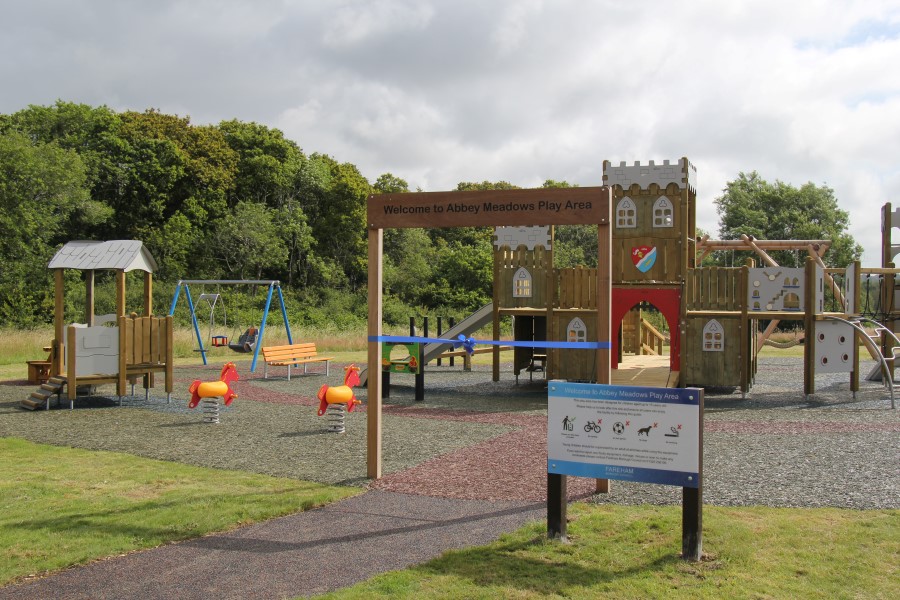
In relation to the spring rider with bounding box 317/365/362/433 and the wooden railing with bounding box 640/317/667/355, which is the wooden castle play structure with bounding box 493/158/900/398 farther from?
the wooden railing with bounding box 640/317/667/355

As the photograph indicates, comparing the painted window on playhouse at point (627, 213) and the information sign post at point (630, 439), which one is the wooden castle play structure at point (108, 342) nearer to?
the painted window on playhouse at point (627, 213)

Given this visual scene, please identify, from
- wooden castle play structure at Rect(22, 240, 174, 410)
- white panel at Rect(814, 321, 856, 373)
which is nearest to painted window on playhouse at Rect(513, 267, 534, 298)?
white panel at Rect(814, 321, 856, 373)

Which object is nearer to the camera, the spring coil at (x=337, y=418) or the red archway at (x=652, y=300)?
the spring coil at (x=337, y=418)

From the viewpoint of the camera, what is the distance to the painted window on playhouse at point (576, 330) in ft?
57.3

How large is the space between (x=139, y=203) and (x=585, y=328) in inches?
1250

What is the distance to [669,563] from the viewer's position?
5.76 m

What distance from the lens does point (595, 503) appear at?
7508 millimetres

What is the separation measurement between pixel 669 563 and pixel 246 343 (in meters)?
19.0

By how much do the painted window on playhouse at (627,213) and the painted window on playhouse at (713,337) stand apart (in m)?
2.52

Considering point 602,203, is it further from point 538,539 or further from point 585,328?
point 585,328

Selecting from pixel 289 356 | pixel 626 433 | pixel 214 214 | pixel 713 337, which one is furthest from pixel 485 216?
pixel 214 214

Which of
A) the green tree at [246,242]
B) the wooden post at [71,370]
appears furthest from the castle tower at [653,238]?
the green tree at [246,242]

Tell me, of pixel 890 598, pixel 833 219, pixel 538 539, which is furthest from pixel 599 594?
pixel 833 219

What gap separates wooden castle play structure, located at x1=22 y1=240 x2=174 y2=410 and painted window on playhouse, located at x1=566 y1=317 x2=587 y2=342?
800 cm
